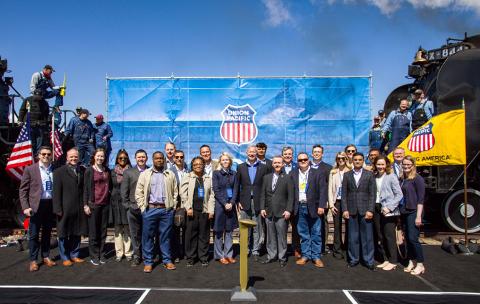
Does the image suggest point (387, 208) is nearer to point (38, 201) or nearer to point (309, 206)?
point (309, 206)

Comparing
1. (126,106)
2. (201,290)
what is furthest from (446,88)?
(126,106)

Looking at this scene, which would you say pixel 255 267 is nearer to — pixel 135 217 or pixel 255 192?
pixel 255 192

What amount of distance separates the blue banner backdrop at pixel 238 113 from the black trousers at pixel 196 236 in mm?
5151

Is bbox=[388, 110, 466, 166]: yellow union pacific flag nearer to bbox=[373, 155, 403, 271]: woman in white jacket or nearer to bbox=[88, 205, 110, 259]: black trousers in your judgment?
bbox=[373, 155, 403, 271]: woman in white jacket

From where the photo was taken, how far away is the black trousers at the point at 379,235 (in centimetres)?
647

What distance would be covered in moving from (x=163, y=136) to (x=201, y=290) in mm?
7244

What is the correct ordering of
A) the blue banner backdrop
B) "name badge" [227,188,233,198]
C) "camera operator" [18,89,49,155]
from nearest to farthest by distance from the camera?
1. "name badge" [227,188,233,198]
2. "camera operator" [18,89,49,155]
3. the blue banner backdrop

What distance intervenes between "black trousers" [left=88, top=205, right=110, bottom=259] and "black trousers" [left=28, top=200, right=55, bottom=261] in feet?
2.03

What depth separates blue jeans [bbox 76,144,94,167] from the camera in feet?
31.9

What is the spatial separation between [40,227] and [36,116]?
384cm

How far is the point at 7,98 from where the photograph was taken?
1052 centimetres

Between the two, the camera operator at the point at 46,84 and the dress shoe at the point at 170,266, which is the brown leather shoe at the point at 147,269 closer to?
the dress shoe at the point at 170,266

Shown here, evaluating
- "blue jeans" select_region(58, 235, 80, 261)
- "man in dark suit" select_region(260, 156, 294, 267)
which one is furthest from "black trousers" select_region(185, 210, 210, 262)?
"blue jeans" select_region(58, 235, 80, 261)

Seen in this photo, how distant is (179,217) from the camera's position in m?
6.36
